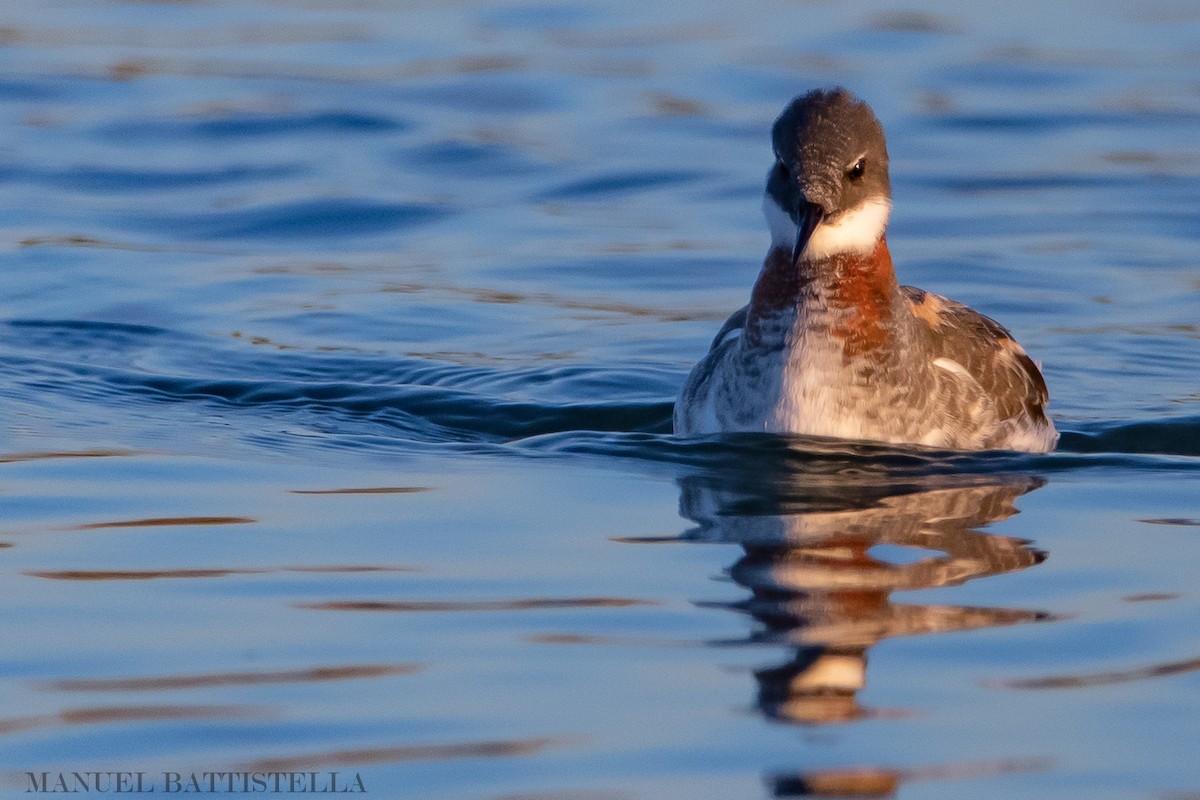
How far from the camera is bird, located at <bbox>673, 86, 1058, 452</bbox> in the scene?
26.2ft

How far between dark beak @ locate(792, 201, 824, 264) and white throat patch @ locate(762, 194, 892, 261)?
0.11 m

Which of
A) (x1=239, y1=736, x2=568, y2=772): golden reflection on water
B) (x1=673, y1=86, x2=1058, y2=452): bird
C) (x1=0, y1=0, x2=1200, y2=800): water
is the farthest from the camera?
(x1=673, y1=86, x2=1058, y2=452): bird

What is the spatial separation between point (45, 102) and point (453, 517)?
38.5 ft

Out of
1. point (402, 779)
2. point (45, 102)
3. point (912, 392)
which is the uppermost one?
point (45, 102)

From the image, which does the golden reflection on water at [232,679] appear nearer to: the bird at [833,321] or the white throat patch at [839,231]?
the bird at [833,321]

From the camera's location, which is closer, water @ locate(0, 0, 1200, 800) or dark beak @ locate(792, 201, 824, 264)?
water @ locate(0, 0, 1200, 800)

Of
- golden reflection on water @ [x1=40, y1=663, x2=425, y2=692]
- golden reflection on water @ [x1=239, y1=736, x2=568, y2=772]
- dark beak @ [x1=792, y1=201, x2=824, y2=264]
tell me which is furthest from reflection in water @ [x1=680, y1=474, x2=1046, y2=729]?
golden reflection on water @ [x1=40, y1=663, x2=425, y2=692]

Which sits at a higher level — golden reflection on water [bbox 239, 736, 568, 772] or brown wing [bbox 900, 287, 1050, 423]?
brown wing [bbox 900, 287, 1050, 423]

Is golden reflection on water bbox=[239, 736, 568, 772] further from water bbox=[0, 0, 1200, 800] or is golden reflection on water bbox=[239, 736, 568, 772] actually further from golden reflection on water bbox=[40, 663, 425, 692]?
golden reflection on water bbox=[40, 663, 425, 692]

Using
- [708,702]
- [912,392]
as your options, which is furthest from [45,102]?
[708,702]

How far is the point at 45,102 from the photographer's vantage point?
1789 cm

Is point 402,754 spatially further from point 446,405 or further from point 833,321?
point 446,405

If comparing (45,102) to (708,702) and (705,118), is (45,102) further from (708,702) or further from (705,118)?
(708,702)

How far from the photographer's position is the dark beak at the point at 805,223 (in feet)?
25.8
